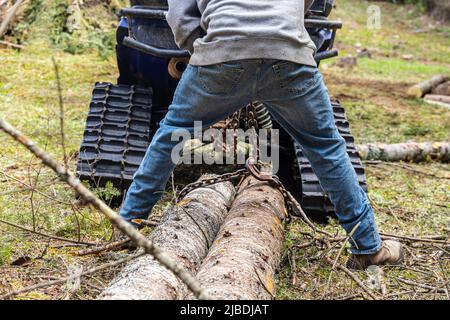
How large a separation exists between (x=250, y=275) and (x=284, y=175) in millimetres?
2338

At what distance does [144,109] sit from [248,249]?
2.01 m

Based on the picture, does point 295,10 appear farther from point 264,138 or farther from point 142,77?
point 142,77

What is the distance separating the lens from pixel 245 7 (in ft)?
9.30

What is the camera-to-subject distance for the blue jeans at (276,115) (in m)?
2.93

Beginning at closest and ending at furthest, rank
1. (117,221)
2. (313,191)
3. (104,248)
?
(117,221)
(104,248)
(313,191)

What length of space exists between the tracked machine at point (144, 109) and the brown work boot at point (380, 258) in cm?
67

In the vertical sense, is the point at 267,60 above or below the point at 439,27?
above

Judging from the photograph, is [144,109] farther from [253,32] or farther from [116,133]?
[253,32]

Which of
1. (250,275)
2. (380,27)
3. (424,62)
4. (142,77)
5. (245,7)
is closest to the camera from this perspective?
(250,275)

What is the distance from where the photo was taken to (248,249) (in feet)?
9.13

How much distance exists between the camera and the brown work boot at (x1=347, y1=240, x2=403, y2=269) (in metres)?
3.30

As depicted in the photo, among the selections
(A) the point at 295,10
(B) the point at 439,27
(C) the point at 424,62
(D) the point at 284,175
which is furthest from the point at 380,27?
(A) the point at 295,10

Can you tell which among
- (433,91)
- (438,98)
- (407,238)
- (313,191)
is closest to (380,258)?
(407,238)

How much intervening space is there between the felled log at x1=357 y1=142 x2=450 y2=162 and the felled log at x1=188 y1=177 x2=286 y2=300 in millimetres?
2038
